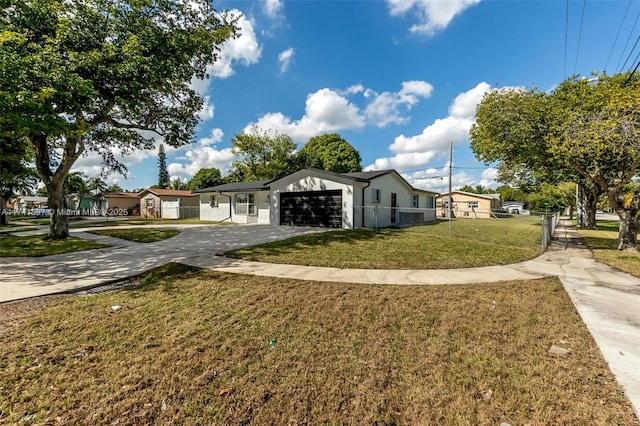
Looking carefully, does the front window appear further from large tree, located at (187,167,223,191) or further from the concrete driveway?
large tree, located at (187,167,223,191)

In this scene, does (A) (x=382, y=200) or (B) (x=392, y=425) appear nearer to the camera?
(B) (x=392, y=425)

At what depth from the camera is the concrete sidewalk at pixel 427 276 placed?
11.1 ft

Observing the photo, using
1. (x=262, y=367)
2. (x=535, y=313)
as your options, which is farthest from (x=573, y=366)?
(x=262, y=367)

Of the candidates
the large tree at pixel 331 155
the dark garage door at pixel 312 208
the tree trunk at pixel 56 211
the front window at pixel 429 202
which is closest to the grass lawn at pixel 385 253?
the dark garage door at pixel 312 208

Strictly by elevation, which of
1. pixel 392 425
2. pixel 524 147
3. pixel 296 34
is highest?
pixel 296 34

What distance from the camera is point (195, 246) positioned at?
386 inches

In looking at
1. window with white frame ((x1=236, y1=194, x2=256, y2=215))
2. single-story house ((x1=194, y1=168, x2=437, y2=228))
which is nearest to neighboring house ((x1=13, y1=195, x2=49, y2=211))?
single-story house ((x1=194, y1=168, x2=437, y2=228))

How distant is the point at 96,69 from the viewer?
8.52m

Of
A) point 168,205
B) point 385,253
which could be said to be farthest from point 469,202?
point 168,205

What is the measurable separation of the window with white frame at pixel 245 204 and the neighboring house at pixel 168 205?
9.14 m

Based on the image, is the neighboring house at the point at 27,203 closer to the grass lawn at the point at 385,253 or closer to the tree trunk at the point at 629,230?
the grass lawn at the point at 385,253

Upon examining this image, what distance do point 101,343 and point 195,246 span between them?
6821 millimetres

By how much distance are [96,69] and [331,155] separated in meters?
28.8

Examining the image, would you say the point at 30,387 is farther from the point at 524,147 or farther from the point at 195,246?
the point at 524,147
